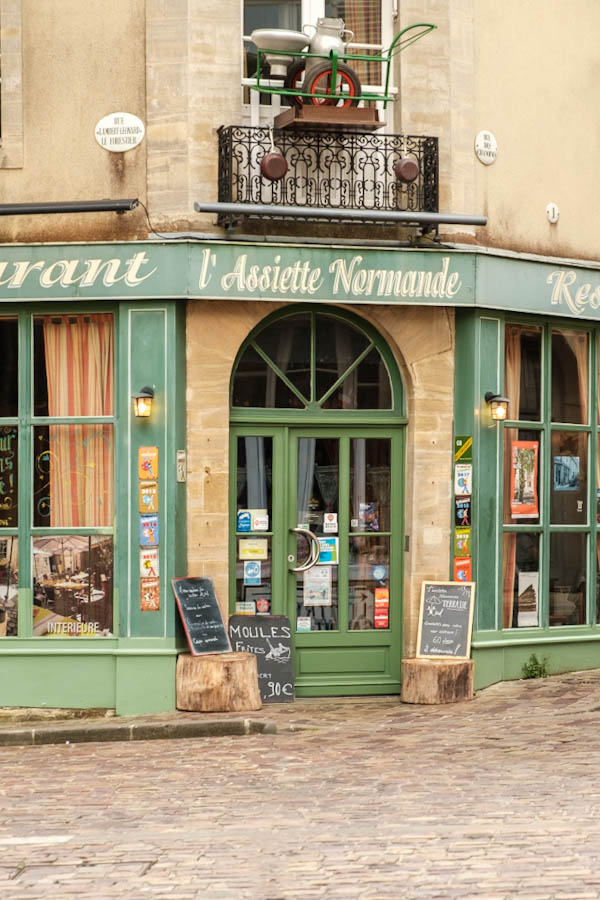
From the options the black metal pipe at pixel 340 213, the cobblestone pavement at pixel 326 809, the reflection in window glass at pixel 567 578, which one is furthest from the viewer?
the reflection in window glass at pixel 567 578

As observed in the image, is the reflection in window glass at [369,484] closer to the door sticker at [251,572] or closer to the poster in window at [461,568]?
the poster in window at [461,568]

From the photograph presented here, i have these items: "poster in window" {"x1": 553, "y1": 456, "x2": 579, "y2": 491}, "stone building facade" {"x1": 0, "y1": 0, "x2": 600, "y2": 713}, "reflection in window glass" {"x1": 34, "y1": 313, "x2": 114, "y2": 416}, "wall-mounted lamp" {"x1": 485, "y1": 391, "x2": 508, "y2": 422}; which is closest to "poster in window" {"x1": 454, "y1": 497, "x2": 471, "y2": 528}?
"stone building facade" {"x1": 0, "y1": 0, "x2": 600, "y2": 713}

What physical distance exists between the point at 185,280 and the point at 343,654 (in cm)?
361

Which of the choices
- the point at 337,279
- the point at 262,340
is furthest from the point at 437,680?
the point at 337,279

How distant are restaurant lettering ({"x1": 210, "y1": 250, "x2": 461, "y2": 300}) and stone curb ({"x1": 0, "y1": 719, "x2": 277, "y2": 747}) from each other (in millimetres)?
3651

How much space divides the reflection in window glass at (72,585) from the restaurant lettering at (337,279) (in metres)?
2.48

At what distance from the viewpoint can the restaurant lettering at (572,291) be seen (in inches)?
557

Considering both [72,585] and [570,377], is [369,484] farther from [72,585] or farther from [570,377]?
[72,585]

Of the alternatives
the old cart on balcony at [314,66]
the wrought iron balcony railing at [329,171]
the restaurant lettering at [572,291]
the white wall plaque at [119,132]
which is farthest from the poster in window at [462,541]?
the white wall plaque at [119,132]

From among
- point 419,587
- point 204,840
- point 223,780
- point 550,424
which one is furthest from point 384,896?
point 550,424

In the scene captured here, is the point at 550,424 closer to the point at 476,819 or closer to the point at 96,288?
the point at 96,288

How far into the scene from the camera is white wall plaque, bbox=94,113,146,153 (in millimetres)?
13008

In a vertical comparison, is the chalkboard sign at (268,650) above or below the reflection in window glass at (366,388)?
below

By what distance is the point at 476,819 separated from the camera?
838 centimetres
